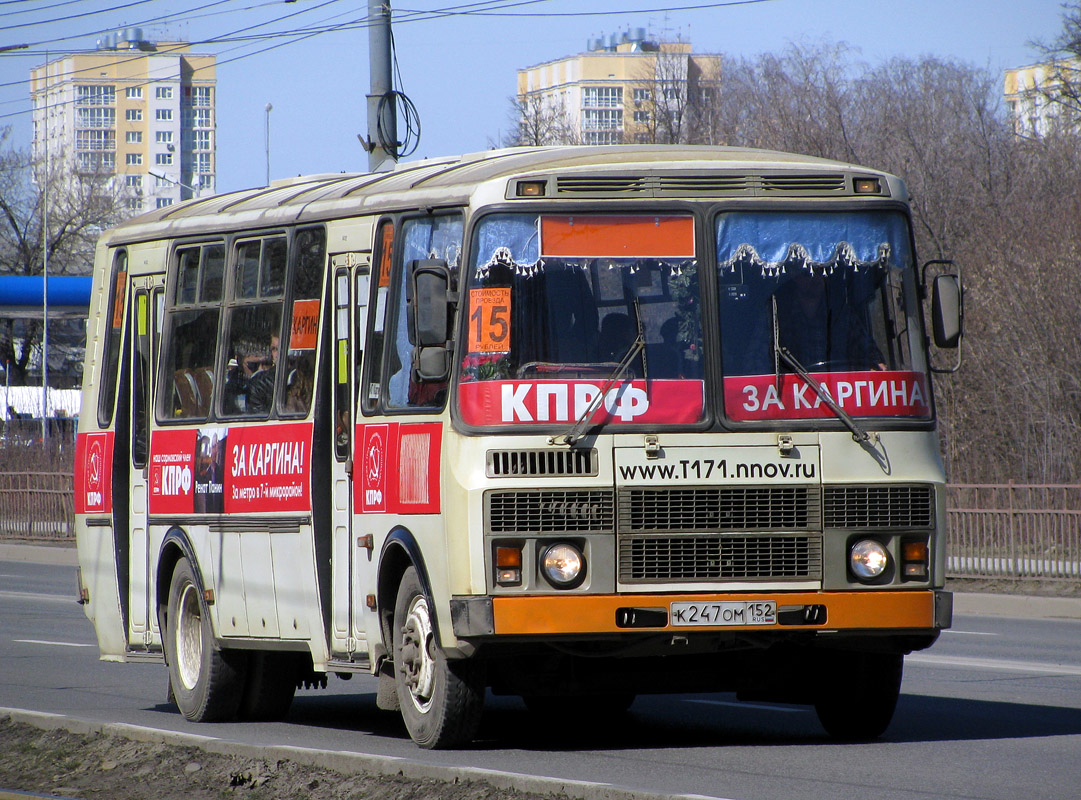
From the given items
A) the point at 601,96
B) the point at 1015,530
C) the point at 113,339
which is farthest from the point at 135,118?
the point at 113,339

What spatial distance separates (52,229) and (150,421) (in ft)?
225

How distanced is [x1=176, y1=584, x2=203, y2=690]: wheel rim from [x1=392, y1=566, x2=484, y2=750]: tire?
2.57m

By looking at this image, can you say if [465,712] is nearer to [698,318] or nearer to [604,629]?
[604,629]

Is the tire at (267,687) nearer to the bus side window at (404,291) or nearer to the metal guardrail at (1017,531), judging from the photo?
the bus side window at (404,291)

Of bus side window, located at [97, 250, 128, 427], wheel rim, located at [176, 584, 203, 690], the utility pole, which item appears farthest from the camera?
the utility pole

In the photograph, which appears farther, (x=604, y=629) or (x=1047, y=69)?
(x=1047, y=69)

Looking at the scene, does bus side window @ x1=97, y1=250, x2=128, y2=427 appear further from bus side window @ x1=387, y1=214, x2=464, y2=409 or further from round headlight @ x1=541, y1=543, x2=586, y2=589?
round headlight @ x1=541, y1=543, x2=586, y2=589

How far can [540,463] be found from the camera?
28.0 ft

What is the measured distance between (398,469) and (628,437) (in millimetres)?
1347

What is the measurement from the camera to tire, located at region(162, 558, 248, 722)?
1121cm

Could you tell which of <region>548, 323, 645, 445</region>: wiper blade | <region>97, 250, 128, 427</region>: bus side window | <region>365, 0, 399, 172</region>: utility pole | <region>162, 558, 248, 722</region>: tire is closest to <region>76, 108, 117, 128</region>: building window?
<region>365, 0, 399, 172</region>: utility pole

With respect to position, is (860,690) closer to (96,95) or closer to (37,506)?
(37,506)

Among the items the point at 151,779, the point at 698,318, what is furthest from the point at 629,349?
the point at 151,779

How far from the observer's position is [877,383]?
29.4 ft
